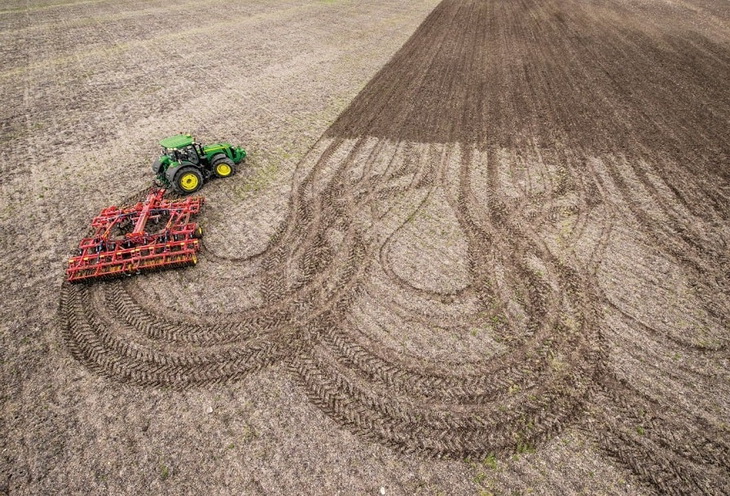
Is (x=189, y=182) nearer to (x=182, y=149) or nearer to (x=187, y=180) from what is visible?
(x=187, y=180)

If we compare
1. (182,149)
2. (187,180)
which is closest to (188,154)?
(182,149)

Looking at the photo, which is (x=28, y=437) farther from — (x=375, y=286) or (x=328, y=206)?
(x=328, y=206)

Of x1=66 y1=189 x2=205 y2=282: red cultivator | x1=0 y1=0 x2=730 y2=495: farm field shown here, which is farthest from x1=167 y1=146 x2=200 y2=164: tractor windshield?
x1=66 y1=189 x2=205 y2=282: red cultivator

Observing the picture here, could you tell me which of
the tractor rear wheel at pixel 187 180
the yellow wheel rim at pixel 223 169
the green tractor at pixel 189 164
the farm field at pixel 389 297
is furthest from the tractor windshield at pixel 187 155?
the farm field at pixel 389 297

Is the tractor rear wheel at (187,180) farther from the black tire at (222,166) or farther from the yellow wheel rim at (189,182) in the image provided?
the black tire at (222,166)

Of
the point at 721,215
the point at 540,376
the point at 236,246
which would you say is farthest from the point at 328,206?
the point at 721,215

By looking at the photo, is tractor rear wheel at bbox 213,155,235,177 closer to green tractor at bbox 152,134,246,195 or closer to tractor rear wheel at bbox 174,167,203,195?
green tractor at bbox 152,134,246,195

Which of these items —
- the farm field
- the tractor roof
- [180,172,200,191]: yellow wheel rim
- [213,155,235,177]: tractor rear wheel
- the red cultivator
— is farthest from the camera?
[213,155,235,177]: tractor rear wheel
